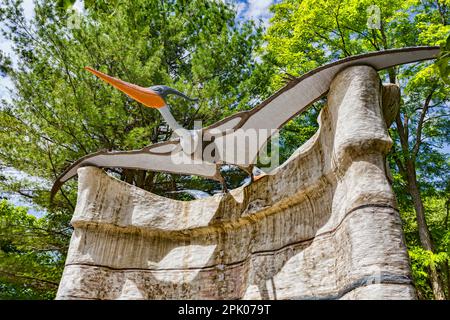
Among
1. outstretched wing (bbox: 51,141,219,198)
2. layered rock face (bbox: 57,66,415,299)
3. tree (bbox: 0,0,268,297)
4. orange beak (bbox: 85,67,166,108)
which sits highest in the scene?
tree (bbox: 0,0,268,297)

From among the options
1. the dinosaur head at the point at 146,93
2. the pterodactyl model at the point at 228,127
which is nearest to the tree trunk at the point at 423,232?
the pterodactyl model at the point at 228,127

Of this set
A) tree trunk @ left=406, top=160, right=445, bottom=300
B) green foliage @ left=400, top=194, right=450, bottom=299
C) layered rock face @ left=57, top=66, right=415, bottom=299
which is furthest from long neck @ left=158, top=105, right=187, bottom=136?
tree trunk @ left=406, top=160, right=445, bottom=300

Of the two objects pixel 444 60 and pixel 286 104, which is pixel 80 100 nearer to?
pixel 286 104

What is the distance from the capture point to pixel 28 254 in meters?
8.11

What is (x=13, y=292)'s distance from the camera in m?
8.39

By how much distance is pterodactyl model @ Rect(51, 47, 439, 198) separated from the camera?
3447mm

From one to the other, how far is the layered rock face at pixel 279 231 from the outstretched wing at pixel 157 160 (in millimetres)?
188

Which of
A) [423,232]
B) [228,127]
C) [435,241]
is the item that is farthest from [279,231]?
[435,241]

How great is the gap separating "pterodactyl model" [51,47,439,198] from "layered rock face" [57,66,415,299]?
141 millimetres

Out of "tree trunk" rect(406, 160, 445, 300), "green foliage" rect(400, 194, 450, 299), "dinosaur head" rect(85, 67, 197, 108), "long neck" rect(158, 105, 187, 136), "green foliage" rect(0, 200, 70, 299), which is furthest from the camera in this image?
"green foliage" rect(0, 200, 70, 299)

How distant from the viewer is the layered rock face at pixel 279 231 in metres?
2.83

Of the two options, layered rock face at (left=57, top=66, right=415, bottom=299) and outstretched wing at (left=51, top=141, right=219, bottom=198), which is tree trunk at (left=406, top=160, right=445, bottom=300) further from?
outstretched wing at (left=51, top=141, right=219, bottom=198)

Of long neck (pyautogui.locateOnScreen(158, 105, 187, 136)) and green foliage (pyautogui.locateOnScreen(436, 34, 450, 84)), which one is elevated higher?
long neck (pyautogui.locateOnScreen(158, 105, 187, 136))

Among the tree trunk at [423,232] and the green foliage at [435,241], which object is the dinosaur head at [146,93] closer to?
A: the green foliage at [435,241]
